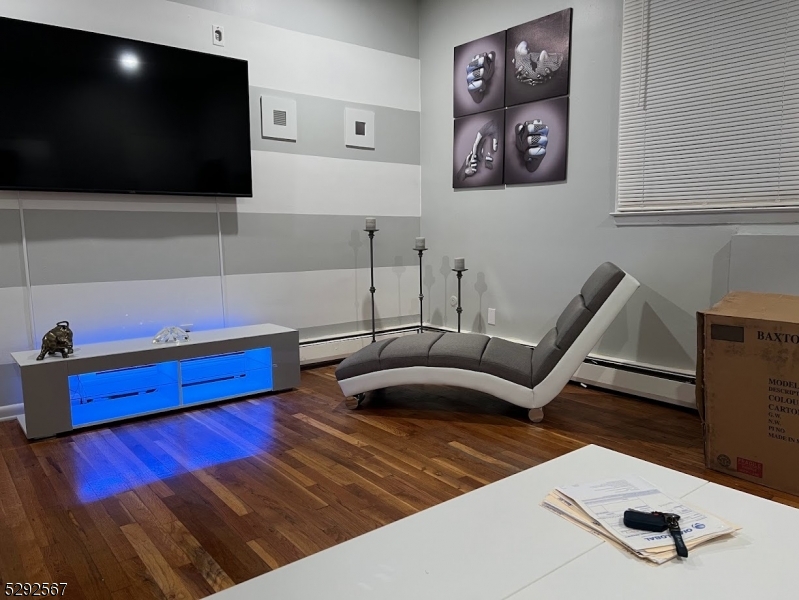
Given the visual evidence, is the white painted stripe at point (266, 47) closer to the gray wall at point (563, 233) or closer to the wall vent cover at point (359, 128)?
the wall vent cover at point (359, 128)

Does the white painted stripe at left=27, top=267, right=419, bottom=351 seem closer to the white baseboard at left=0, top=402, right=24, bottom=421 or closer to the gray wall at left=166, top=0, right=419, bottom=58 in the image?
the white baseboard at left=0, top=402, right=24, bottom=421

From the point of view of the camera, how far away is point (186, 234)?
3959mm

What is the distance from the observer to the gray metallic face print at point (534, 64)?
4.02 metres

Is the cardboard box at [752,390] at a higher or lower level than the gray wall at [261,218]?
lower

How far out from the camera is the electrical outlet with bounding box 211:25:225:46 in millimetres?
3965

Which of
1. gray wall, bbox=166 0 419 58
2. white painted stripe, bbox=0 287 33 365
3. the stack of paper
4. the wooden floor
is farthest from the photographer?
gray wall, bbox=166 0 419 58

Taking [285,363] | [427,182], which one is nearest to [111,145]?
[285,363]

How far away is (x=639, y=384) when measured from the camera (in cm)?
367


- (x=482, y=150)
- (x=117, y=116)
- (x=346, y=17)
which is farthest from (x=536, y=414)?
(x=346, y=17)

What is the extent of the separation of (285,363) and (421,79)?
2.87 meters

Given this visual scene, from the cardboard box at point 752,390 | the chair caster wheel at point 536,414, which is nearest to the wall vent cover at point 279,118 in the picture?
the chair caster wheel at point 536,414

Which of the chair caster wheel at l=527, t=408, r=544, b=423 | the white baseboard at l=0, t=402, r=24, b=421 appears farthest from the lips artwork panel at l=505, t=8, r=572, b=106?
the white baseboard at l=0, t=402, r=24, b=421

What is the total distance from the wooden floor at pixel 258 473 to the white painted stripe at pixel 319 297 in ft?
2.66

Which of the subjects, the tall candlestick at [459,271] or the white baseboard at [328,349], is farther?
the white baseboard at [328,349]
